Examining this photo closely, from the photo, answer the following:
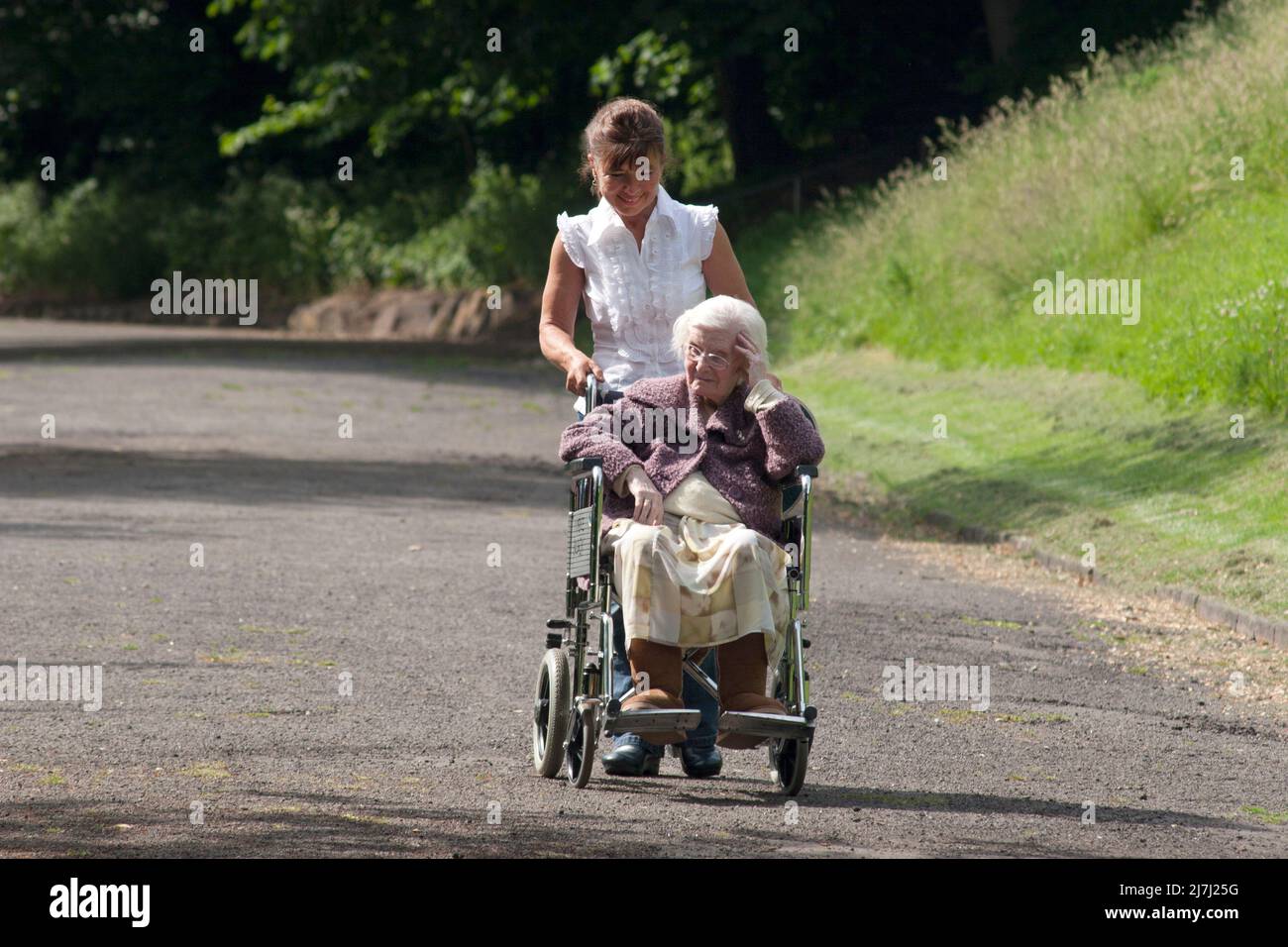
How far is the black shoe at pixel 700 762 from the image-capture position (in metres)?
6.82

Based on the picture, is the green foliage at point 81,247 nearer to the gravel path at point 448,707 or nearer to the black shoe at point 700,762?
the gravel path at point 448,707

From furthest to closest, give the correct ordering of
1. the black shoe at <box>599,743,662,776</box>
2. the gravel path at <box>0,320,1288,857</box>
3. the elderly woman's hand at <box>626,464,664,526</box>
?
the black shoe at <box>599,743,662,776</box> → the elderly woman's hand at <box>626,464,664,526</box> → the gravel path at <box>0,320,1288,857</box>

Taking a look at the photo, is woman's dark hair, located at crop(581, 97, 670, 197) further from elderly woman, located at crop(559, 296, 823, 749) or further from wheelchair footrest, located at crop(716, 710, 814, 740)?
wheelchair footrest, located at crop(716, 710, 814, 740)

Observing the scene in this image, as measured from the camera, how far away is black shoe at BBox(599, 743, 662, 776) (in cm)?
672

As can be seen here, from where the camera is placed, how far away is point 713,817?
6.16 meters

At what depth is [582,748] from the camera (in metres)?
6.61

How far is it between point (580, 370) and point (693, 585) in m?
0.96

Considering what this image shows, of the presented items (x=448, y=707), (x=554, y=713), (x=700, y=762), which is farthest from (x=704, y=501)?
(x=448, y=707)

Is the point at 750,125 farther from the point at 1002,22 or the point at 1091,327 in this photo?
the point at 1091,327

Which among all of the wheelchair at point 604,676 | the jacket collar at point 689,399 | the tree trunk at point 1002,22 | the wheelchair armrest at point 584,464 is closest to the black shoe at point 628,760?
the wheelchair at point 604,676

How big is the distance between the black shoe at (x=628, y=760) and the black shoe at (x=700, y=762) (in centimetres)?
12

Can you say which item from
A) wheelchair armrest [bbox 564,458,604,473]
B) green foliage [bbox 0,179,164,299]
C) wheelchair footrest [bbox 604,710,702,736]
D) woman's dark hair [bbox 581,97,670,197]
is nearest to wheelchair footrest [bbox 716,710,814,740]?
wheelchair footrest [bbox 604,710,702,736]

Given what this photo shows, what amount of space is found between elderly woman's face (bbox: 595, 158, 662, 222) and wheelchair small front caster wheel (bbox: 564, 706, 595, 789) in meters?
1.77
